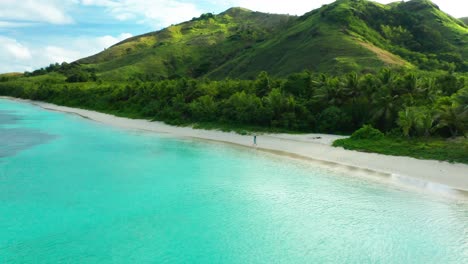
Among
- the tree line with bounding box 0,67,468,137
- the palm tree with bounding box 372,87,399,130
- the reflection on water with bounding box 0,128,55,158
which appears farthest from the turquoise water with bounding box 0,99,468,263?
the palm tree with bounding box 372,87,399,130

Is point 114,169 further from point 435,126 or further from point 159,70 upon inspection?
point 159,70

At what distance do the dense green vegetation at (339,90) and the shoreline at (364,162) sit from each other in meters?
1.71

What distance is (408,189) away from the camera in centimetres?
2780

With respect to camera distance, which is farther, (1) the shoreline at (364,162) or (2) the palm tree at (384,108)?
(2) the palm tree at (384,108)

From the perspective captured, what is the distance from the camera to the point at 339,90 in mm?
47844

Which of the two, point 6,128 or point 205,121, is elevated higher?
point 205,121

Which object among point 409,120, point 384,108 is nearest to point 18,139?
point 384,108

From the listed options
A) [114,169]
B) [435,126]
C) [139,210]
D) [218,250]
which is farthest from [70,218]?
[435,126]

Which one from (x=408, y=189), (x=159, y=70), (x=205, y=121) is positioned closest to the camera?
(x=408, y=189)

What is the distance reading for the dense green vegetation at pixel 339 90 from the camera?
3860 cm

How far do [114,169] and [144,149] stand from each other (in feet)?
31.8

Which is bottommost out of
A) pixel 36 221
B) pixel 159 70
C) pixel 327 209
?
pixel 36 221

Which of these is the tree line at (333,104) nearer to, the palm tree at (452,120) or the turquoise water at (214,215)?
the palm tree at (452,120)

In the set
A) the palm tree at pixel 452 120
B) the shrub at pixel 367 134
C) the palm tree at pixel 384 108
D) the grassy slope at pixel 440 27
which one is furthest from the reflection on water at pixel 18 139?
the grassy slope at pixel 440 27
